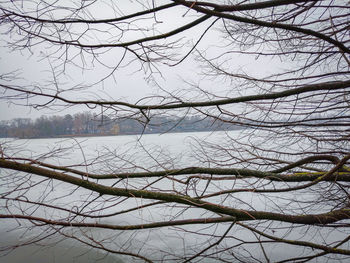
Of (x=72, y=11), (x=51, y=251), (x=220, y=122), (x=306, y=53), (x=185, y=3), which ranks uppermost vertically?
(x=72, y=11)

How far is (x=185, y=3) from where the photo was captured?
246 cm

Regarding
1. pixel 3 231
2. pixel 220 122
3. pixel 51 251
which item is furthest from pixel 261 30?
pixel 3 231

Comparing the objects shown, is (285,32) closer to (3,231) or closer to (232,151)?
(232,151)

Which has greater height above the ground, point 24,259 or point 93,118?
point 93,118

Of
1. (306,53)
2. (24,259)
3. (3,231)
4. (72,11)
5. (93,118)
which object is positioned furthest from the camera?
(3,231)

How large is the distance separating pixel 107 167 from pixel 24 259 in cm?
614

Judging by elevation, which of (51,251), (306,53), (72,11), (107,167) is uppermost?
(72,11)

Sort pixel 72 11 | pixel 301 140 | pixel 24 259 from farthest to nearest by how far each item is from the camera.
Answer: pixel 24 259, pixel 301 140, pixel 72 11

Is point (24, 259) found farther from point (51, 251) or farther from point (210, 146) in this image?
point (210, 146)

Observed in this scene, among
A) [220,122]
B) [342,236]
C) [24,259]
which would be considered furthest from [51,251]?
[342,236]

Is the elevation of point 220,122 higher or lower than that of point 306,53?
lower

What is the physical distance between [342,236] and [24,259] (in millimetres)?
9996

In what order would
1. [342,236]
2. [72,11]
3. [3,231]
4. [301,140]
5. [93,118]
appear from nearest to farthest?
[72,11], [93,118], [301,140], [342,236], [3,231]

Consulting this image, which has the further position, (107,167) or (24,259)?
(24,259)
